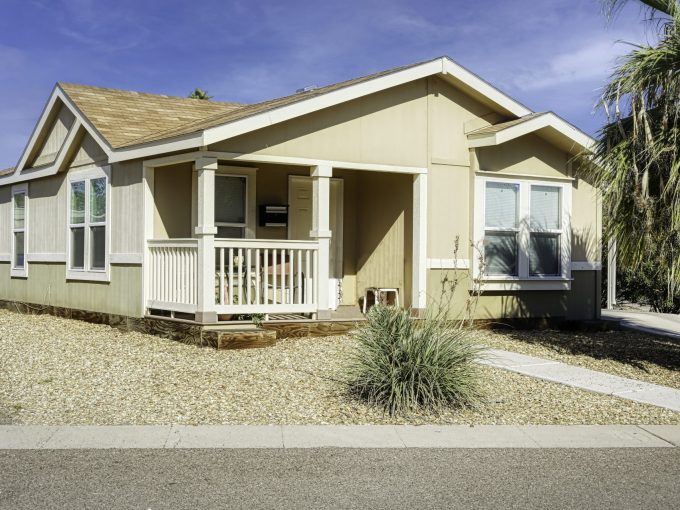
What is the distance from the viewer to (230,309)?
1113 centimetres

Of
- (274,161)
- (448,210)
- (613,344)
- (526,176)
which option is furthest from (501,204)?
(274,161)

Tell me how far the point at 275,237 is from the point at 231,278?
2.85 meters

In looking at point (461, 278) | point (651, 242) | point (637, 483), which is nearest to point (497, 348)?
point (461, 278)

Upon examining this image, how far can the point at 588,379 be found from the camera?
30.8 feet

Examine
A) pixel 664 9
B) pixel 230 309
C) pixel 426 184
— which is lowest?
pixel 230 309

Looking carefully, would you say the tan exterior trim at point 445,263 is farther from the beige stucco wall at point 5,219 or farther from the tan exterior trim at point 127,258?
the beige stucco wall at point 5,219

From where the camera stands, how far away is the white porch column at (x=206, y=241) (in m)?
10.9

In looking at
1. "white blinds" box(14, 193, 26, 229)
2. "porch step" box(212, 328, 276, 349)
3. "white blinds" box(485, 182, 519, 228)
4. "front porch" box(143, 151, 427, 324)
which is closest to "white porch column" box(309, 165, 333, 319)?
"front porch" box(143, 151, 427, 324)

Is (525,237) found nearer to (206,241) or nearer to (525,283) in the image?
(525,283)

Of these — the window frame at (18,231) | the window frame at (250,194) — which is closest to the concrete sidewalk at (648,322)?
the window frame at (250,194)

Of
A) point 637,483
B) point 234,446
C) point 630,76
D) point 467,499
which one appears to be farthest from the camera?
point 630,76

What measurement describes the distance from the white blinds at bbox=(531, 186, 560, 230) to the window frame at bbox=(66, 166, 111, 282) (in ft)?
23.4

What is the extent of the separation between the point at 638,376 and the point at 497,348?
2.16 m

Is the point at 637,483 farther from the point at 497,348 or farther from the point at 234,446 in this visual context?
the point at 497,348
